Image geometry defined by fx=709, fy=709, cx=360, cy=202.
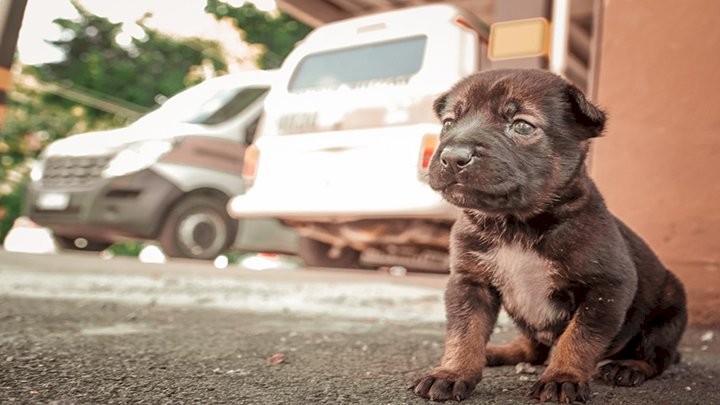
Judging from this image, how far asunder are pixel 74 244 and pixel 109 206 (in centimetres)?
194

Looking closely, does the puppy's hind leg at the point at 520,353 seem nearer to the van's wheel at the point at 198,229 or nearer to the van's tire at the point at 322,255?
the van's tire at the point at 322,255

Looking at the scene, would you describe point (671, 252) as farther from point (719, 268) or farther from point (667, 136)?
point (667, 136)

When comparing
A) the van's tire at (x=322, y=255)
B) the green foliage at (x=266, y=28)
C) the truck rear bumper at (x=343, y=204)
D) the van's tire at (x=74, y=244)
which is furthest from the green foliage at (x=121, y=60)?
the truck rear bumper at (x=343, y=204)

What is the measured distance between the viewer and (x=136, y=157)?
9.55 metres

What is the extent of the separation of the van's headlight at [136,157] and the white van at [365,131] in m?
1.86

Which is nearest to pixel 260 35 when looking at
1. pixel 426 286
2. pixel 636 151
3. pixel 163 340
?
pixel 426 286

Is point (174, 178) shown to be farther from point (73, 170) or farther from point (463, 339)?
point (463, 339)

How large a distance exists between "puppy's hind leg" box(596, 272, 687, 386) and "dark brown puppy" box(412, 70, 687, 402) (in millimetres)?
41

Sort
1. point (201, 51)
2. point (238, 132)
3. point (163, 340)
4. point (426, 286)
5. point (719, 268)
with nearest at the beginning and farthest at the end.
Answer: point (163, 340)
point (719, 268)
point (426, 286)
point (238, 132)
point (201, 51)

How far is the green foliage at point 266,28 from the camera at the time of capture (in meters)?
14.0

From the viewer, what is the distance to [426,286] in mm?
7352

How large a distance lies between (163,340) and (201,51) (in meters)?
13.9

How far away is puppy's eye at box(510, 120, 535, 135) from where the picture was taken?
2.53m

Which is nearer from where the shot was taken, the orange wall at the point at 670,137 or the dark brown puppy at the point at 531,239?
the dark brown puppy at the point at 531,239
